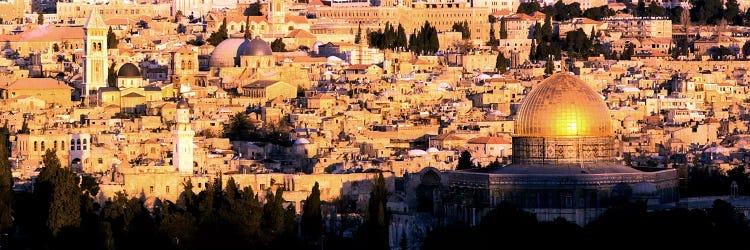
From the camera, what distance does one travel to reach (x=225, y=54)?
102 m

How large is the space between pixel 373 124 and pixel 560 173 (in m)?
25.6

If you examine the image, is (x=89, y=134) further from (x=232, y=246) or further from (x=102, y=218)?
(x=232, y=246)

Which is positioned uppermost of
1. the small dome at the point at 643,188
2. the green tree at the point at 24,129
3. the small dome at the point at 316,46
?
the small dome at the point at 316,46

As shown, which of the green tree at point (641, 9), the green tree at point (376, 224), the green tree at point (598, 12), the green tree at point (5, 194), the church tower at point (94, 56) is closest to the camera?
the green tree at point (376, 224)

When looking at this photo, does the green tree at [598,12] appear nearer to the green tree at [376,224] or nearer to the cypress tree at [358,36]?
→ the cypress tree at [358,36]

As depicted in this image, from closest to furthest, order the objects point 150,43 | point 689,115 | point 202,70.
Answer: point 689,115
point 202,70
point 150,43

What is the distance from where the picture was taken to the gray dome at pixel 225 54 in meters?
101

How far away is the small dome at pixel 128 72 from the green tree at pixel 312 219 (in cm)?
3194

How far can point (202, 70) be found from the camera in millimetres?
101875

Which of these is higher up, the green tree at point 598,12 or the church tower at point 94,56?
the green tree at point 598,12

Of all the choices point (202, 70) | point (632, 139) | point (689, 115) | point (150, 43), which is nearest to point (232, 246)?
point (632, 139)

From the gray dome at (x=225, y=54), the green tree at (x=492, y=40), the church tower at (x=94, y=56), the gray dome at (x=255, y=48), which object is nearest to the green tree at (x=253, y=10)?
the green tree at (x=492, y=40)

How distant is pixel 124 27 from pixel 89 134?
36.9m

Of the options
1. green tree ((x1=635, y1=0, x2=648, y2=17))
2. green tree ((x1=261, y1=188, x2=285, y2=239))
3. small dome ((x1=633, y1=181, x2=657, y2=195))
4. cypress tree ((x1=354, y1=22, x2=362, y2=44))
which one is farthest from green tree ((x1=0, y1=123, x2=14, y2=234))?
green tree ((x1=635, y1=0, x2=648, y2=17))
